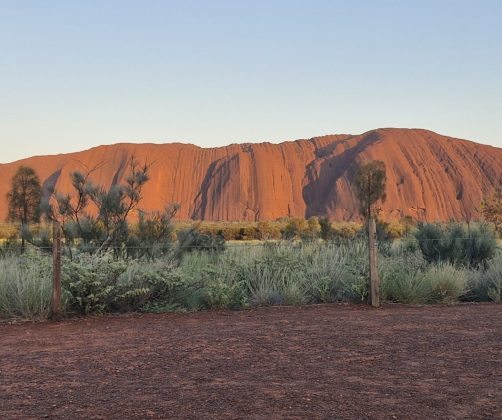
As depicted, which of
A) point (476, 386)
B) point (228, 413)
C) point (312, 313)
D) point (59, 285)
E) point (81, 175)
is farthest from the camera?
point (81, 175)

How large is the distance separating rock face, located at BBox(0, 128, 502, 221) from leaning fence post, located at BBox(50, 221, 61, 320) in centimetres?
8663

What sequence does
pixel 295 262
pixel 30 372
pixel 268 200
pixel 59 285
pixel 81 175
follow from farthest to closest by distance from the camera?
pixel 268 200, pixel 81 175, pixel 295 262, pixel 59 285, pixel 30 372

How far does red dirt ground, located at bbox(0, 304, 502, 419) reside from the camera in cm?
510

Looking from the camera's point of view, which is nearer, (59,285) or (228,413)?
(228,413)

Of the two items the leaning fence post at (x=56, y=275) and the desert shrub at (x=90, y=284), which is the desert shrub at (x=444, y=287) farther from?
the leaning fence post at (x=56, y=275)

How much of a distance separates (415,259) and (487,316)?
4.82 metres

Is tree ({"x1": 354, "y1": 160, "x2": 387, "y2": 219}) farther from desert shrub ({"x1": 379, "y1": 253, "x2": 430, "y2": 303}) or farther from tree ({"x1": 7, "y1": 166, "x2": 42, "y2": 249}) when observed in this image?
desert shrub ({"x1": 379, "y1": 253, "x2": 430, "y2": 303})

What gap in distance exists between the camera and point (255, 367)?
21.9 ft

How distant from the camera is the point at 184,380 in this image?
610 centimetres

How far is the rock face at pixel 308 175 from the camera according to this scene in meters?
101

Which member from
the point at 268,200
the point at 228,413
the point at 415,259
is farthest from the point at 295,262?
the point at 268,200

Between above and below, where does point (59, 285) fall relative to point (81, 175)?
below

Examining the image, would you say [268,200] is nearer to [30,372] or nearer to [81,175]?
[81,175]

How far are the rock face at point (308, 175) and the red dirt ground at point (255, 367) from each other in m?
86.6
